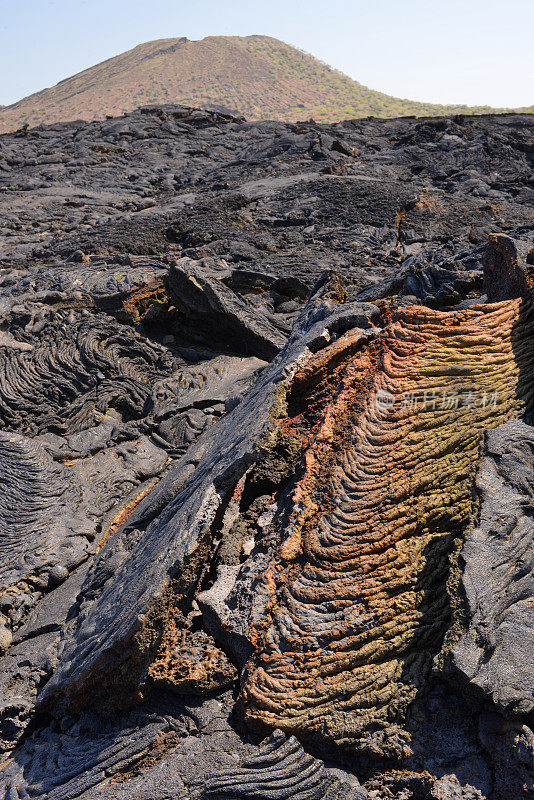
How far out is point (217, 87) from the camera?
204ft

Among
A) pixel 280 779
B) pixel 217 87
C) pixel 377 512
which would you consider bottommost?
pixel 280 779

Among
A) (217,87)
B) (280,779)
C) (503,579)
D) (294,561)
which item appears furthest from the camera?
(217,87)

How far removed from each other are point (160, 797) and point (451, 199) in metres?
14.4

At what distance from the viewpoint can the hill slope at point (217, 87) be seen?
5184cm

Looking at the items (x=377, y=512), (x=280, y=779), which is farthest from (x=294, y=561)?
(x=280, y=779)

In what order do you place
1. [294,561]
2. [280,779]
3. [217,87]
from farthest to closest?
[217,87] < [294,561] < [280,779]

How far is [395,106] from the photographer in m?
47.5

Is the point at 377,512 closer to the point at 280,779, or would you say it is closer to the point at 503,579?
the point at 503,579

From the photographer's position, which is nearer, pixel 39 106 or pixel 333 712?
pixel 333 712

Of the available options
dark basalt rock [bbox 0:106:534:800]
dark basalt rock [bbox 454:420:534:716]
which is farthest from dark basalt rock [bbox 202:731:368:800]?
dark basalt rock [bbox 454:420:534:716]

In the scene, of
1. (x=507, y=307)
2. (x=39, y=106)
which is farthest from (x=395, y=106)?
(x=507, y=307)

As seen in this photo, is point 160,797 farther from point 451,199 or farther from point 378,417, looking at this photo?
point 451,199

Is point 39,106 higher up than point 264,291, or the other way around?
point 39,106

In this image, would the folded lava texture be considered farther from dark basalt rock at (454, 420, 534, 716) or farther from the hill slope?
the hill slope
